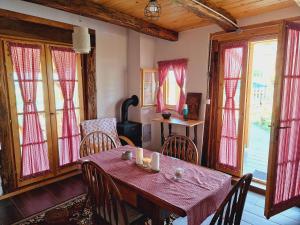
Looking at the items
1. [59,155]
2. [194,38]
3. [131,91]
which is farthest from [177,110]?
[59,155]

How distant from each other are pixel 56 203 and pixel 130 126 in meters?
1.67

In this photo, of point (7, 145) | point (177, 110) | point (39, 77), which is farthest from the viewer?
point (177, 110)

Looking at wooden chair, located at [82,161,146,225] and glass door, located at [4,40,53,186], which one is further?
glass door, located at [4,40,53,186]

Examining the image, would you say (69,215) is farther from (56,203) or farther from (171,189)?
(171,189)

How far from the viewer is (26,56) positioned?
106 inches

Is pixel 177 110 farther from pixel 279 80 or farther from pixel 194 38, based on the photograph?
pixel 279 80

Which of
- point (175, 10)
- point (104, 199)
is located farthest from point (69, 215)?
point (175, 10)

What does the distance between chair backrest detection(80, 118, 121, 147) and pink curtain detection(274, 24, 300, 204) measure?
2.19 m

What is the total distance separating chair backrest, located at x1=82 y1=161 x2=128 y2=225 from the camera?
133 cm

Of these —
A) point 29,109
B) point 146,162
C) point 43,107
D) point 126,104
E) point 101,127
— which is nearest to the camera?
point 146,162

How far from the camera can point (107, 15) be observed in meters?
2.66

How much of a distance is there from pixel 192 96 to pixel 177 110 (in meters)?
0.45

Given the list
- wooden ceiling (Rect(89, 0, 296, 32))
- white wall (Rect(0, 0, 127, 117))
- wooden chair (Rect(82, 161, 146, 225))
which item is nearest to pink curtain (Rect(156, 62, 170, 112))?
white wall (Rect(0, 0, 127, 117))

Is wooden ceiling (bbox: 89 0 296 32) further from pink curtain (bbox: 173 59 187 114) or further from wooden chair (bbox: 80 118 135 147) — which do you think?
wooden chair (bbox: 80 118 135 147)
